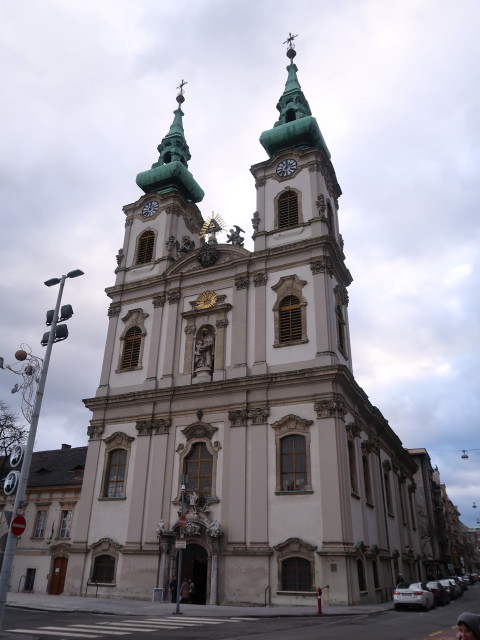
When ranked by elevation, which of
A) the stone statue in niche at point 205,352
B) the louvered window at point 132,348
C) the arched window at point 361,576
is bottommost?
the arched window at point 361,576

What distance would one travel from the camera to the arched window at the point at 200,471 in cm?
2594

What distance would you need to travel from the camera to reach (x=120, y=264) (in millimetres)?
36438

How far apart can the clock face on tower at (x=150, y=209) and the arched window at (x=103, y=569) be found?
2193 cm

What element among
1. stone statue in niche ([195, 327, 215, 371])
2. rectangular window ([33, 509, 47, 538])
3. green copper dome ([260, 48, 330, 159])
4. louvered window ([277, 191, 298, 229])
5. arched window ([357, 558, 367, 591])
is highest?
green copper dome ([260, 48, 330, 159])

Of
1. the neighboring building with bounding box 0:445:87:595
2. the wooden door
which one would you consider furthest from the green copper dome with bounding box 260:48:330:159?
the wooden door

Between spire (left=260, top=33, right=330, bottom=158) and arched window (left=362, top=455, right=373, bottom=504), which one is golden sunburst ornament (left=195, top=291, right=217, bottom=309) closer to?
spire (left=260, top=33, right=330, bottom=158)

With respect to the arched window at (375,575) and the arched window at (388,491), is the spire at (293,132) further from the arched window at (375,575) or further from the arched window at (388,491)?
the arched window at (375,575)

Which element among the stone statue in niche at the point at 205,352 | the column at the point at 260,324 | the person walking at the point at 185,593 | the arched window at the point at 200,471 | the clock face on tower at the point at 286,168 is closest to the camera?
the person walking at the point at 185,593

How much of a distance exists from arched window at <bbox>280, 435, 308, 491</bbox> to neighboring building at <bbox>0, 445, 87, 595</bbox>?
15.0m

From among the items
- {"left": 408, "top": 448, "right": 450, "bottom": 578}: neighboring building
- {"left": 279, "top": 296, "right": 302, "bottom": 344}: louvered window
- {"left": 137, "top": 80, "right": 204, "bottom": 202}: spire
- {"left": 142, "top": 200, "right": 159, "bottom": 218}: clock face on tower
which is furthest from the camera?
{"left": 408, "top": 448, "right": 450, "bottom": 578}: neighboring building

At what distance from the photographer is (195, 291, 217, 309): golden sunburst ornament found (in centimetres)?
3071

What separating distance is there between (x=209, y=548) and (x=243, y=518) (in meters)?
2.04

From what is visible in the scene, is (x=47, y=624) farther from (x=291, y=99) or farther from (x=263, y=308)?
(x=291, y=99)

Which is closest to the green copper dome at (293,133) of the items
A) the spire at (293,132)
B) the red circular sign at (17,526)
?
the spire at (293,132)
